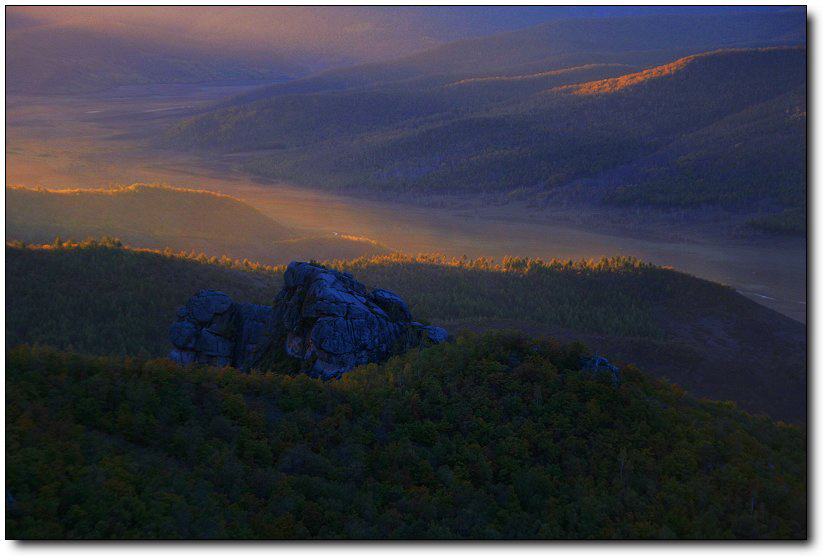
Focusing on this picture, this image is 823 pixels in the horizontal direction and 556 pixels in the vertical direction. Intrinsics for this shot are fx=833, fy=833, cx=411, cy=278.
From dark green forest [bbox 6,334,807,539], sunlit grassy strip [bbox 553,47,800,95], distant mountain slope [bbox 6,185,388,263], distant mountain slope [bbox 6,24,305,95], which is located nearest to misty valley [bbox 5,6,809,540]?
dark green forest [bbox 6,334,807,539]

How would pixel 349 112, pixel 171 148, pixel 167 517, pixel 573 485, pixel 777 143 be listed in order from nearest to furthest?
pixel 167 517, pixel 573 485, pixel 777 143, pixel 171 148, pixel 349 112

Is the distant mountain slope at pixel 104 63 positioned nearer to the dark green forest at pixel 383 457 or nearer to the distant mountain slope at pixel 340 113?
the distant mountain slope at pixel 340 113

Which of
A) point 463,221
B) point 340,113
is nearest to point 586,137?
point 463,221

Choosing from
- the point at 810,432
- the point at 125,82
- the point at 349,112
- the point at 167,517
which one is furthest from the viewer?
the point at 125,82

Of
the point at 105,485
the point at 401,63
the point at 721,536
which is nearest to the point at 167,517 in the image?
the point at 105,485

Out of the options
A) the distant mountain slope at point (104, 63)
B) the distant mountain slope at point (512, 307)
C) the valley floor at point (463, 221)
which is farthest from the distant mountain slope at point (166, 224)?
the distant mountain slope at point (104, 63)

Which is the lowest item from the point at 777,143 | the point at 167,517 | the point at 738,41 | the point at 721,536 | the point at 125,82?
the point at 721,536

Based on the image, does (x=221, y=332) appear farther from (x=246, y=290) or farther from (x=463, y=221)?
(x=463, y=221)

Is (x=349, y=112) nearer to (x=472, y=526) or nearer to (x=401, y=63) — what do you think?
(x=401, y=63)
